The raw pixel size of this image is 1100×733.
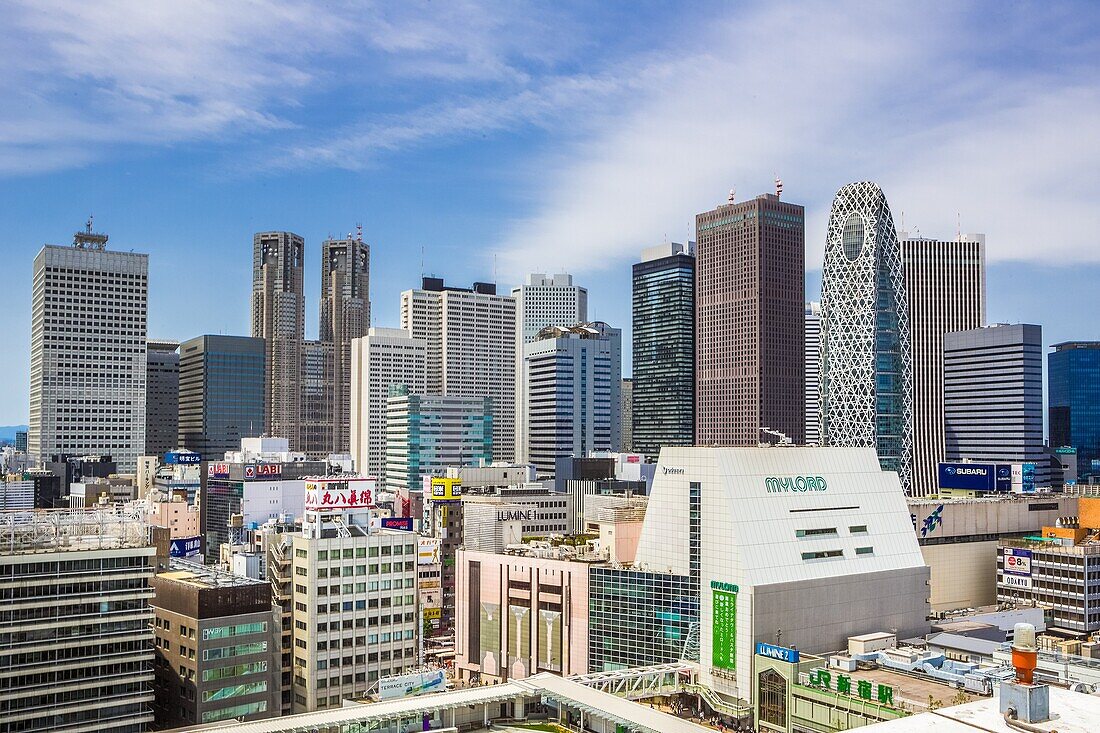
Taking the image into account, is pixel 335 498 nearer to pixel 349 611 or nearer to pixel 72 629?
pixel 349 611

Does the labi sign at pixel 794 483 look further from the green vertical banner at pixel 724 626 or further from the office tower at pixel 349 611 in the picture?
the office tower at pixel 349 611

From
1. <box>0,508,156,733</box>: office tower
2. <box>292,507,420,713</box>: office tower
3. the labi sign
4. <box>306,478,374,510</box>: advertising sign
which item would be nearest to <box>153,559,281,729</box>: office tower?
<box>292,507,420,713</box>: office tower

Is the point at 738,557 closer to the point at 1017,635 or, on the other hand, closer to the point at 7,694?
the point at 7,694

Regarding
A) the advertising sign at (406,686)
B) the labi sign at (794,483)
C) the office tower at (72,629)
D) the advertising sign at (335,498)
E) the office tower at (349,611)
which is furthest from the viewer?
the advertising sign at (335,498)

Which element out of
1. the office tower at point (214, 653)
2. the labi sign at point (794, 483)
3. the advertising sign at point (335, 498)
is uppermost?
the labi sign at point (794, 483)

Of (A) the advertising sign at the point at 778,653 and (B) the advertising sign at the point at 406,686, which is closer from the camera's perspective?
(B) the advertising sign at the point at 406,686

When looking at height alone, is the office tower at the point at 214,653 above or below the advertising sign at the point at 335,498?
below

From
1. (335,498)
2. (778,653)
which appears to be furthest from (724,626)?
(335,498)

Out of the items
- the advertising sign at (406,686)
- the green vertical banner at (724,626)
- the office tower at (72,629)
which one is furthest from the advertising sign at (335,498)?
the green vertical banner at (724,626)
